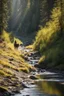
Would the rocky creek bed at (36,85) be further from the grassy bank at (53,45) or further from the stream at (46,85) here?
the grassy bank at (53,45)

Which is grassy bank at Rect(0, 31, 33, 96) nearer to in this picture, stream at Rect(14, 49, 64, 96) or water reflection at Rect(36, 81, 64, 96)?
stream at Rect(14, 49, 64, 96)

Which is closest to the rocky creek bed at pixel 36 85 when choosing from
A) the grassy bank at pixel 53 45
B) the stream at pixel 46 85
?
the stream at pixel 46 85

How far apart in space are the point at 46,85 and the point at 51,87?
190 centimetres

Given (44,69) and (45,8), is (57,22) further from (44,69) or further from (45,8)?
(45,8)

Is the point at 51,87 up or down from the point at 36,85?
down

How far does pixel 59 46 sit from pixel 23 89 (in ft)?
108

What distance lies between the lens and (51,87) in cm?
5325

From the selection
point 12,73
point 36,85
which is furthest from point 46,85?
point 12,73

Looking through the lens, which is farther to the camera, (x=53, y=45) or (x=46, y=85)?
(x=53, y=45)

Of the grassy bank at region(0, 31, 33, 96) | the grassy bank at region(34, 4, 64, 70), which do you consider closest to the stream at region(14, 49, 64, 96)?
the grassy bank at region(0, 31, 33, 96)

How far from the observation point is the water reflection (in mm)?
48869

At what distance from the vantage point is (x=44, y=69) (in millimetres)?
75250

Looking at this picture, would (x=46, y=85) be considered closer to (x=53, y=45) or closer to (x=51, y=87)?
(x=51, y=87)

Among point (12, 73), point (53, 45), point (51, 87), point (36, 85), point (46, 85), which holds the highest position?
point (12, 73)
